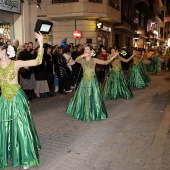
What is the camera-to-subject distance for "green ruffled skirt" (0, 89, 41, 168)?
13.1 ft

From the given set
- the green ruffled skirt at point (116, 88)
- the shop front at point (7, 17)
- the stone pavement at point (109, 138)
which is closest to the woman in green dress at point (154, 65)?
the green ruffled skirt at point (116, 88)

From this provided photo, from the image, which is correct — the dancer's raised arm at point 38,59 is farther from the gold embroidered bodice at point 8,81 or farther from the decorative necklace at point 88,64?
the decorative necklace at point 88,64

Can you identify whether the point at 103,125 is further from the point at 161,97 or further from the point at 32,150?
the point at 161,97

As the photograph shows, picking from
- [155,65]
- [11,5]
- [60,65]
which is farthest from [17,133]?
[155,65]

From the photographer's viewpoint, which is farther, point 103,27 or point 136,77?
point 103,27

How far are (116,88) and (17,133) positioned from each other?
5.80 m

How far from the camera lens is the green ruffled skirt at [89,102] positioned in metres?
6.69

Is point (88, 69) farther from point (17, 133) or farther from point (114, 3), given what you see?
point (114, 3)

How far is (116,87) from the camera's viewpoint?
30.7ft

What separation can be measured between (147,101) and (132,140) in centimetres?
418

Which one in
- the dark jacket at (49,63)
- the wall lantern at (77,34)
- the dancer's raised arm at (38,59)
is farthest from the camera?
the wall lantern at (77,34)

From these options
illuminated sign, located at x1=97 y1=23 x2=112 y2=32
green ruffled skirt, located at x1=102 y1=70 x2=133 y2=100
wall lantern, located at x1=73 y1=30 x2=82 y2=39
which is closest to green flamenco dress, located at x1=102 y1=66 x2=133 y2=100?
green ruffled skirt, located at x1=102 y1=70 x2=133 y2=100

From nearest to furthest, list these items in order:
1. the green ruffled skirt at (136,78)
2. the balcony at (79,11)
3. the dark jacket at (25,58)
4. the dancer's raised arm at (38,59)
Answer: the dancer's raised arm at (38,59), the dark jacket at (25,58), the green ruffled skirt at (136,78), the balcony at (79,11)

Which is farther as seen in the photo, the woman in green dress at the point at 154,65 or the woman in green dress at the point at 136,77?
the woman in green dress at the point at 154,65
